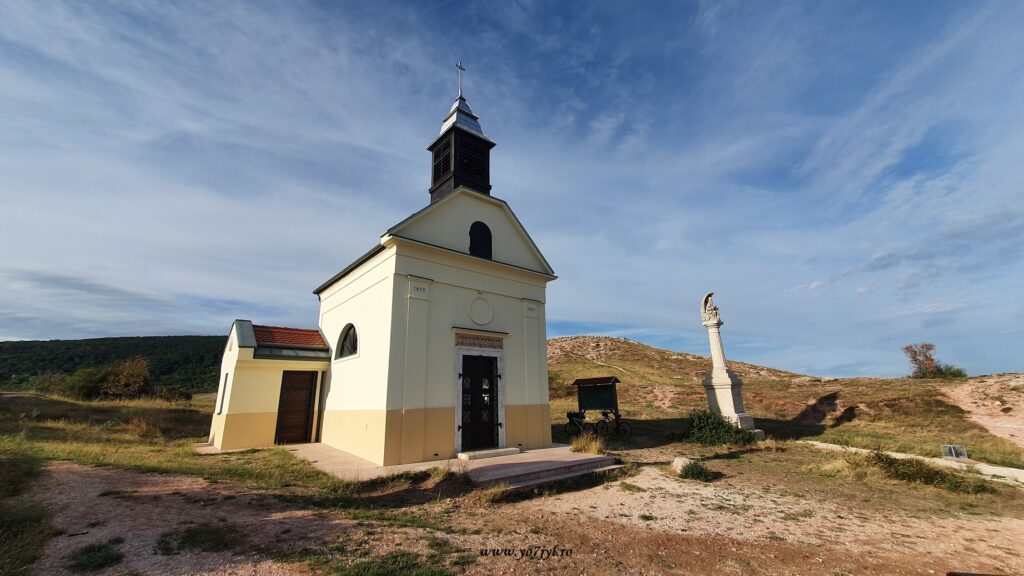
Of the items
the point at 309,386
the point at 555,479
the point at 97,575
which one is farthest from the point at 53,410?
the point at 555,479

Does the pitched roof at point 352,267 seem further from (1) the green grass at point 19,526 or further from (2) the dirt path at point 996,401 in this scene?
(2) the dirt path at point 996,401

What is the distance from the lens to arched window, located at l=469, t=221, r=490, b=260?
1310 cm

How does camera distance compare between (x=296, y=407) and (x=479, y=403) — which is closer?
(x=479, y=403)

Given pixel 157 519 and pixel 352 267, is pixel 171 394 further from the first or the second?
pixel 157 519

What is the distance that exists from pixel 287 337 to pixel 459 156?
8751 millimetres

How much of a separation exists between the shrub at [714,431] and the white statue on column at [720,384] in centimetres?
51

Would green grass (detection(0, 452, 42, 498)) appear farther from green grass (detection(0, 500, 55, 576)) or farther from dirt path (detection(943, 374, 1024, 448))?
dirt path (detection(943, 374, 1024, 448))

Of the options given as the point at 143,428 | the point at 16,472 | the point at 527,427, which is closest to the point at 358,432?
the point at 527,427

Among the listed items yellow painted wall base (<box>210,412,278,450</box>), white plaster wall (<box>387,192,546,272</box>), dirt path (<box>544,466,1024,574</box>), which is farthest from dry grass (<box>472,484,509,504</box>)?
yellow painted wall base (<box>210,412,278,450</box>)

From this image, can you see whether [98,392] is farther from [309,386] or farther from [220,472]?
[220,472]

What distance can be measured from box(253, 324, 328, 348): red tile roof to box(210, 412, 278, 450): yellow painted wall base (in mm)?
2315

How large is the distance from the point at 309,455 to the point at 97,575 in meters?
7.85

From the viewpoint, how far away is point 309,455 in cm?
1144

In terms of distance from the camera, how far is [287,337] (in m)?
14.8
